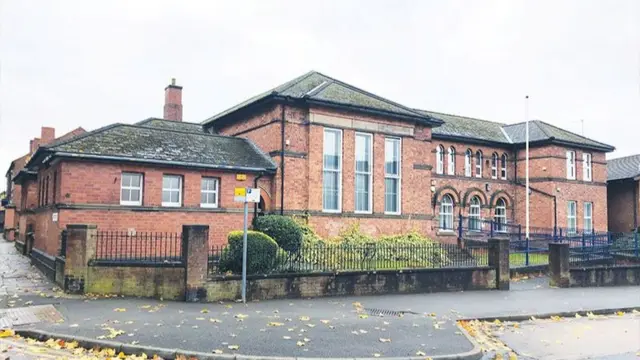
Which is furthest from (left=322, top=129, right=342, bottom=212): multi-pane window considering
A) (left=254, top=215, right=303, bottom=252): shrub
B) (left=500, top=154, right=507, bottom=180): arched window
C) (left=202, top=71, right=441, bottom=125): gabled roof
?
(left=500, top=154, right=507, bottom=180): arched window

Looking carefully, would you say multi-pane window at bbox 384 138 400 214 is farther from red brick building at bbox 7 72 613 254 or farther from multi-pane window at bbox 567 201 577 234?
multi-pane window at bbox 567 201 577 234

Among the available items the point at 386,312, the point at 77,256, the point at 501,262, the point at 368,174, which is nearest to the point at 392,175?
the point at 368,174

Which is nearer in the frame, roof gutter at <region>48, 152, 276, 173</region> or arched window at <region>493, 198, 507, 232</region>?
roof gutter at <region>48, 152, 276, 173</region>

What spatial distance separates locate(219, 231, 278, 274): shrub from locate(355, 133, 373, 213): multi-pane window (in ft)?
28.7

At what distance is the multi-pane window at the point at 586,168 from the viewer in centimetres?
3000

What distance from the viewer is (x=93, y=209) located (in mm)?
15516

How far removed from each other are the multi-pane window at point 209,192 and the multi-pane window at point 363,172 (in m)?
5.87

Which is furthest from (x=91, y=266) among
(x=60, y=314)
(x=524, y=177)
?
(x=524, y=177)

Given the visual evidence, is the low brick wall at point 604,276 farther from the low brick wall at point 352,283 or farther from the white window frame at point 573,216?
the white window frame at point 573,216

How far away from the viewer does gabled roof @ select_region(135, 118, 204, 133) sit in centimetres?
2555

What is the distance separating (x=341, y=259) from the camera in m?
13.8

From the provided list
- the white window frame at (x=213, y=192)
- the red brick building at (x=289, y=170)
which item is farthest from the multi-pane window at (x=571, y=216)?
the white window frame at (x=213, y=192)

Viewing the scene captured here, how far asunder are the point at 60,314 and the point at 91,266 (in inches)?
95.5

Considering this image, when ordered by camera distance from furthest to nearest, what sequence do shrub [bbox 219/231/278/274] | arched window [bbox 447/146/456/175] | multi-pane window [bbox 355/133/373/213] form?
1. arched window [bbox 447/146/456/175]
2. multi-pane window [bbox 355/133/373/213]
3. shrub [bbox 219/231/278/274]
